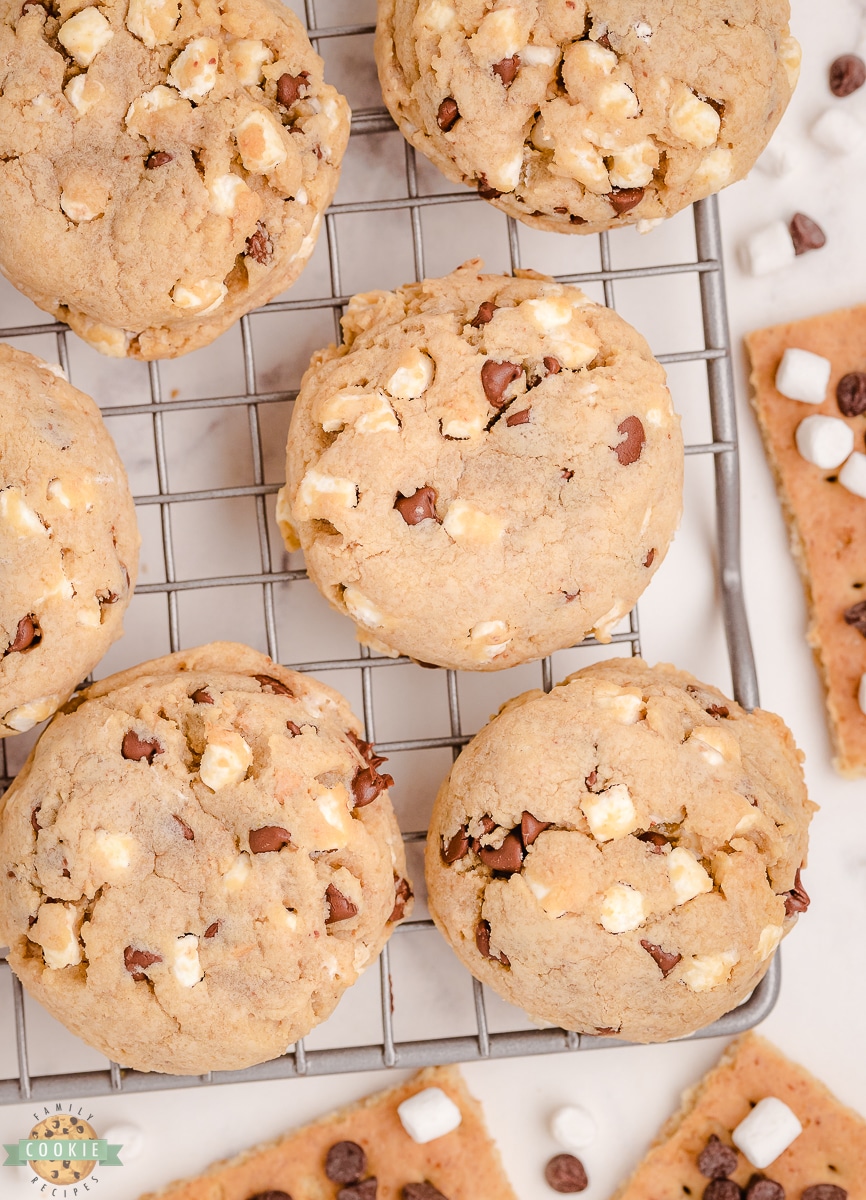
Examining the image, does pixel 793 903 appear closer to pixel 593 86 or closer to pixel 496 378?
pixel 496 378

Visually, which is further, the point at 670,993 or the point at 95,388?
the point at 95,388

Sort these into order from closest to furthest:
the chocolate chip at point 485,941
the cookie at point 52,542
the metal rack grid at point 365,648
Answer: the cookie at point 52,542 → the chocolate chip at point 485,941 → the metal rack grid at point 365,648

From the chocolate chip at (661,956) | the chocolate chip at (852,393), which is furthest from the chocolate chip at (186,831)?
the chocolate chip at (852,393)

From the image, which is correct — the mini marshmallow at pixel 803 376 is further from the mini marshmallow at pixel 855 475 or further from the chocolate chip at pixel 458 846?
the chocolate chip at pixel 458 846

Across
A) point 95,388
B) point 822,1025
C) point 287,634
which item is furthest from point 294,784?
point 822,1025

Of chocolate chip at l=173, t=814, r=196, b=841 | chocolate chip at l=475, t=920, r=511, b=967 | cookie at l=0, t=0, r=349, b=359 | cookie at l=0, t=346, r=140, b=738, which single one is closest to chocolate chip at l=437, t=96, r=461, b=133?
cookie at l=0, t=0, r=349, b=359

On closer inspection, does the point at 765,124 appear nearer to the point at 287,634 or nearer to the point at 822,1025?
the point at 287,634

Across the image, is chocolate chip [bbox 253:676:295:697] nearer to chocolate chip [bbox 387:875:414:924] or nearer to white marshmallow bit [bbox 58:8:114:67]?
chocolate chip [bbox 387:875:414:924]
